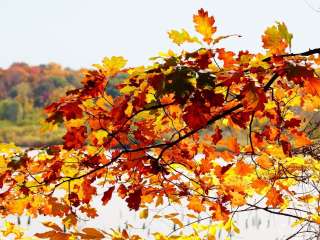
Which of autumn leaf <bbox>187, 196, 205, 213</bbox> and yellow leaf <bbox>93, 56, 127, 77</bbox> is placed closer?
yellow leaf <bbox>93, 56, 127, 77</bbox>

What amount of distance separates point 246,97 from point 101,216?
948 cm

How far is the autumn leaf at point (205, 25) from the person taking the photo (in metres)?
1.80

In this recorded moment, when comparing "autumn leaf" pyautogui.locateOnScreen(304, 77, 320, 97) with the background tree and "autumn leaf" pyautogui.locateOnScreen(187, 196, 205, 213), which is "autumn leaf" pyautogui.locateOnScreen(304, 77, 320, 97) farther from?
"autumn leaf" pyautogui.locateOnScreen(187, 196, 205, 213)

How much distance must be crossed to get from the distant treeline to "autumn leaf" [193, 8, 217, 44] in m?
42.6

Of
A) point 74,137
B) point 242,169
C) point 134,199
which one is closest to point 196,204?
point 242,169

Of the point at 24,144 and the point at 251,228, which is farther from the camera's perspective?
the point at 24,144

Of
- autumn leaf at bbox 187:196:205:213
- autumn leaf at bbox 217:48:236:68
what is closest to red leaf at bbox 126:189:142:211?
autumn leaf at bbox 217:48:236:68

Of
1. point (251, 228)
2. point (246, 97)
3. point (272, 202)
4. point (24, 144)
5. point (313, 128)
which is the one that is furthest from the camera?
point (24, 144)

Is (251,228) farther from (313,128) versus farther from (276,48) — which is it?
(276,48)

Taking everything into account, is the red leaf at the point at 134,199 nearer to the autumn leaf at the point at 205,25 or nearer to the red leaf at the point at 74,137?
the red leaf at the point at 74,137

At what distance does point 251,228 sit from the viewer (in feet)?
30.8

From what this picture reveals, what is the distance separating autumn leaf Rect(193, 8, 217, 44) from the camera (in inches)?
70.7

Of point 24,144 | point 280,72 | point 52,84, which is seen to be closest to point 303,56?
point 280,72

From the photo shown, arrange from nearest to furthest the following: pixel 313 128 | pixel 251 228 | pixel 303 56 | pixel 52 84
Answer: pixel 303 56
pixel 313 128
pixel 251 228
pixel 52 84
